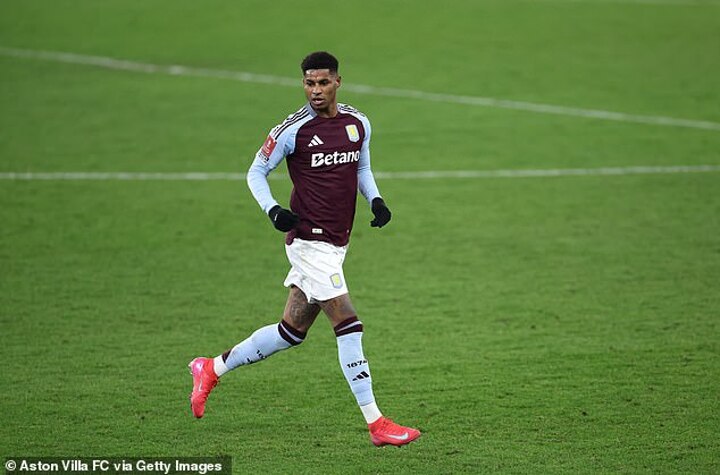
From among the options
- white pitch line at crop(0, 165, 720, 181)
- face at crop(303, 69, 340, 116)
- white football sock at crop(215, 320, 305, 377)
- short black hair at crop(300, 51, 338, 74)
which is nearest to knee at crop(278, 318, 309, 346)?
white football sock at crop(215, 320, 305, 377)

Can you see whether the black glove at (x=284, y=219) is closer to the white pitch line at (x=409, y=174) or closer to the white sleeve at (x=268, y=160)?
the white sleeve at (x=268, y=160)

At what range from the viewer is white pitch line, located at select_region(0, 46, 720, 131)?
65.1 ft

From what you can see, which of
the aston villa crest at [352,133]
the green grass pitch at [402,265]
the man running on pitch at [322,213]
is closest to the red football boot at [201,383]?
the man running on pitch at [322,213]

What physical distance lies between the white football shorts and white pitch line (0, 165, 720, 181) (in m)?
8.43

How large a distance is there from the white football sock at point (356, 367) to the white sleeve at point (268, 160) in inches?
37.9

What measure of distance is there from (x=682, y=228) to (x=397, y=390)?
6.10m

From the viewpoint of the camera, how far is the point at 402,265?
13336mm

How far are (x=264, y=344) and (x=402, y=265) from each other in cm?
494

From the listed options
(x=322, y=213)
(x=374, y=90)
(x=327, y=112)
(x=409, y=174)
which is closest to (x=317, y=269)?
(x=322, y=213)

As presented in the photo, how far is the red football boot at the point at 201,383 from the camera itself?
8.64 meters

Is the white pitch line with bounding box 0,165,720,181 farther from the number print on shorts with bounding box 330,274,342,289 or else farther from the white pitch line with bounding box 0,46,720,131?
the number print on shorts with bounding box 330,274,342,289

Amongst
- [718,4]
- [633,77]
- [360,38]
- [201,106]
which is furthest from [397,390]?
[718,4]

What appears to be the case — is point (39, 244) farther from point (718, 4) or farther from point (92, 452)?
point (718, 4)

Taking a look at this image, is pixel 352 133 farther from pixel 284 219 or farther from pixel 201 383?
pixel 201 383
